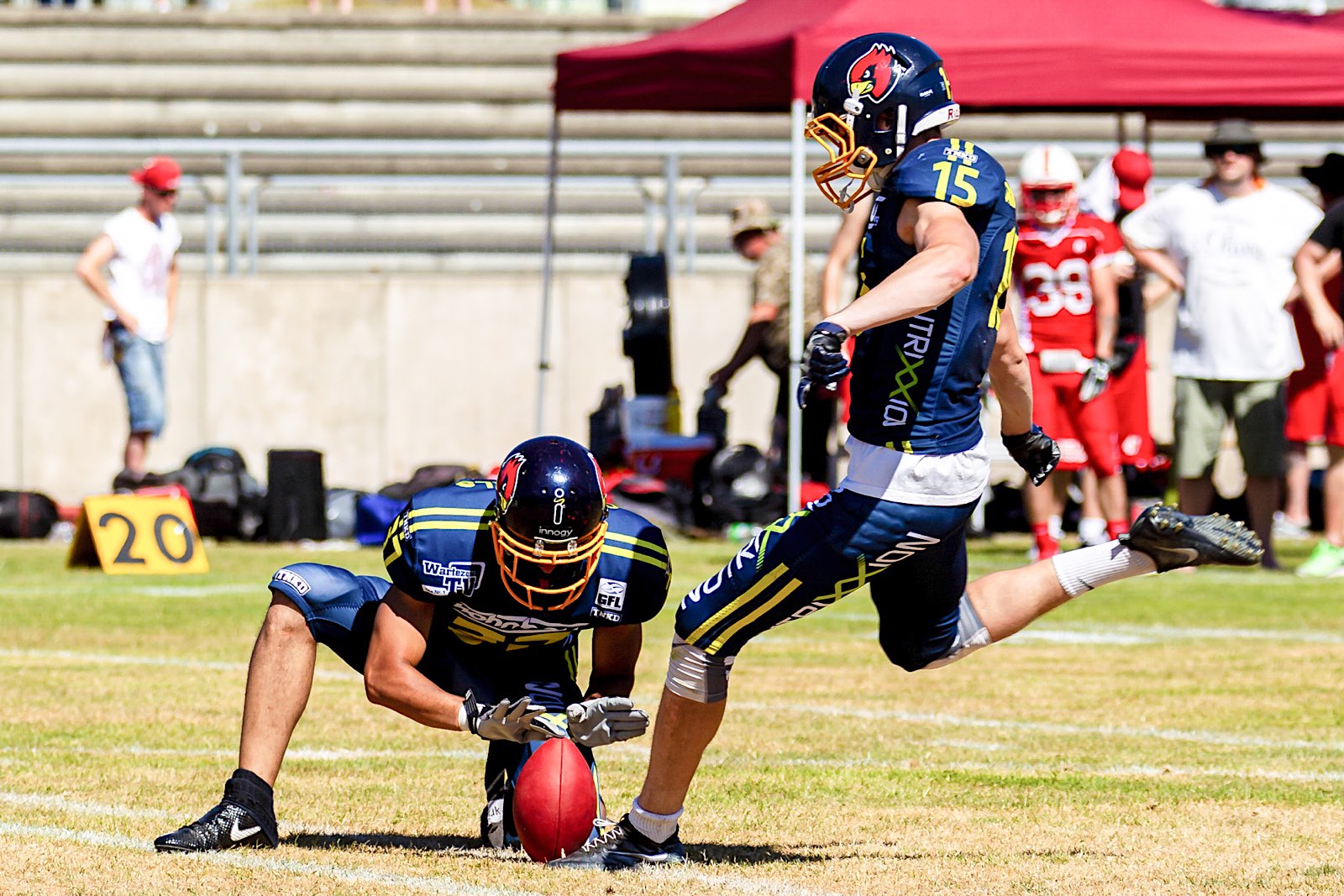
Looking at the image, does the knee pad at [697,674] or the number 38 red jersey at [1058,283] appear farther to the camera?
the number 38 red jersey at [1058,283]

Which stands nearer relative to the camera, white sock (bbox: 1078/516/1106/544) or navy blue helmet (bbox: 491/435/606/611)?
navy blue helmet (bbox: 491/435/606/611)

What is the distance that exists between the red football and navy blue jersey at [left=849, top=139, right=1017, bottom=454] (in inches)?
38.6

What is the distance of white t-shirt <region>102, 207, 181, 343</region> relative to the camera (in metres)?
14.0

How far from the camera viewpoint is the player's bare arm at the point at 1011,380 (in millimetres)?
5402

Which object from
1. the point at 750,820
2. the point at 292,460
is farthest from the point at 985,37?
the point at 750,820

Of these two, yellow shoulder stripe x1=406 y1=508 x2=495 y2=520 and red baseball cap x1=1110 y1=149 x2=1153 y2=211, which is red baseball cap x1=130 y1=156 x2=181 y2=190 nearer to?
red baseball cap x1=1110 y1=149 x2=1153 y2=211

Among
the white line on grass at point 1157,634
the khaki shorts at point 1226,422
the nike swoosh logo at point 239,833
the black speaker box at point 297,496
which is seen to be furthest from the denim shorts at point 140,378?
the nike swoosh logo at point 239,833

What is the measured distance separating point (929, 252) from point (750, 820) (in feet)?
5.55

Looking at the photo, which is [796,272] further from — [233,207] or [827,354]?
[827,354]

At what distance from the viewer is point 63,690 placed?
779 centimetres

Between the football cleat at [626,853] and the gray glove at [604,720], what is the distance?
264mm

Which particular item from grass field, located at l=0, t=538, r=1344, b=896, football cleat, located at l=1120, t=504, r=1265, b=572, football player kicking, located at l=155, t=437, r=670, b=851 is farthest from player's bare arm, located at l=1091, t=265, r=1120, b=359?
football player kicking, located at l=155, t=437, r=670, b=851

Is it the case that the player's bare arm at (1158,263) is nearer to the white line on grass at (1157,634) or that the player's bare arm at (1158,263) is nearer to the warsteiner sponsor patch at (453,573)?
the white line on grass at (1157,634)

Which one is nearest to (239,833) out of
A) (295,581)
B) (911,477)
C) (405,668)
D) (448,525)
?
(405,668)
